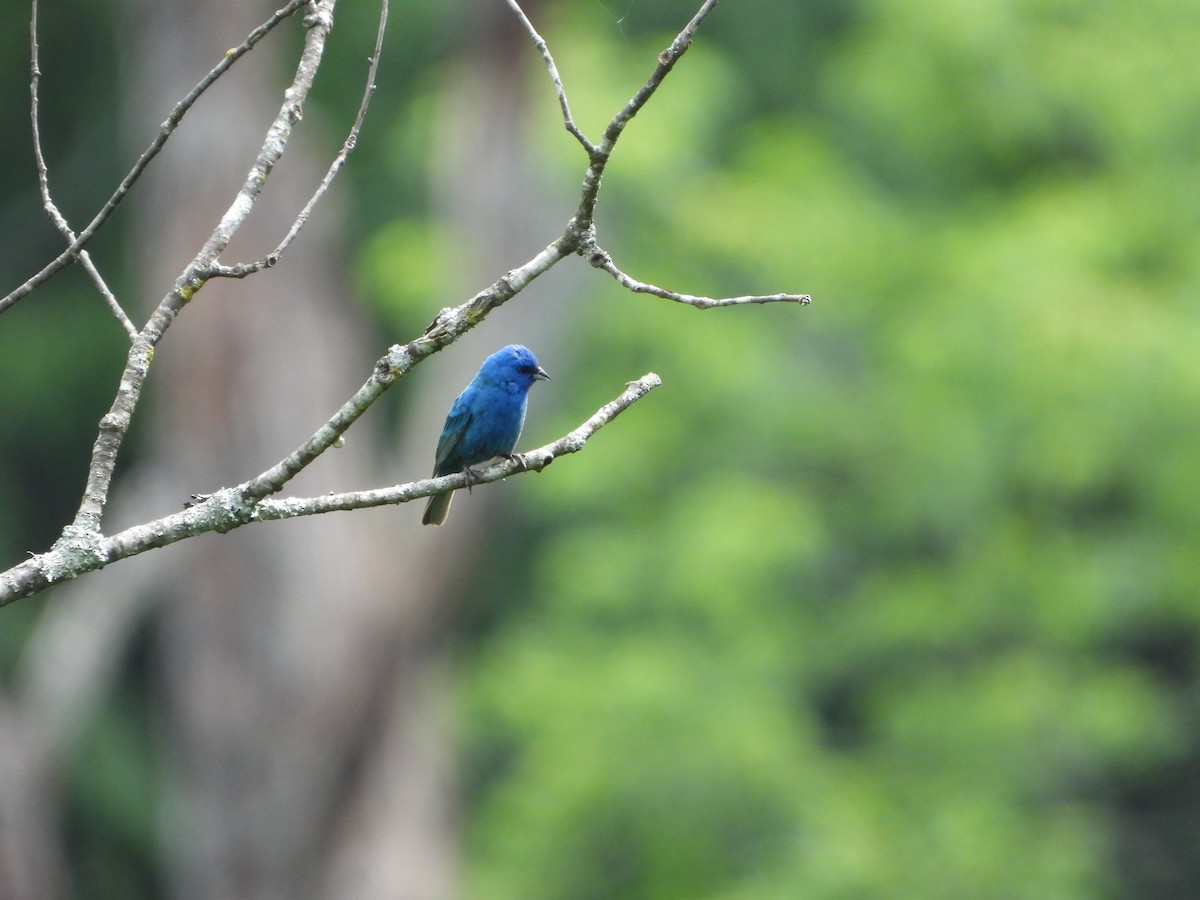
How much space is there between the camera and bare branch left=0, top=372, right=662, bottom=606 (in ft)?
8.60

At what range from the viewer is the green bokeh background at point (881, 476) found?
11578 mm

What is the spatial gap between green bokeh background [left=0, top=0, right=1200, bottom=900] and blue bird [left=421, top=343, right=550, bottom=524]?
16.3 ft

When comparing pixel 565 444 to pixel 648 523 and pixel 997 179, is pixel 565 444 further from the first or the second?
pixel 997 179

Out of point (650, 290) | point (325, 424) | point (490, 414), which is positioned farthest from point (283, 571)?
point (650, 290)

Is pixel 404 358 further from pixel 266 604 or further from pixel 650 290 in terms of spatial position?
pixel 266 604

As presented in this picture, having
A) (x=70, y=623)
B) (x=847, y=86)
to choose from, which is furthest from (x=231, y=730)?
(x=847, y=86)

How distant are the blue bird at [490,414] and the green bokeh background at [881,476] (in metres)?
4.97

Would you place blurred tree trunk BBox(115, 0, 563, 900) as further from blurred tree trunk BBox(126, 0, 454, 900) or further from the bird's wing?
the bird's wing

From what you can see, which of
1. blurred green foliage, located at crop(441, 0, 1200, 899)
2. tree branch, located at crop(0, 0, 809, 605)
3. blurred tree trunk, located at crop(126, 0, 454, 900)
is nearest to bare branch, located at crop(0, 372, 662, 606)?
tree branch, located at crop(0, 0, 809, 605)

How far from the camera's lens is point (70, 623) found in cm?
1005

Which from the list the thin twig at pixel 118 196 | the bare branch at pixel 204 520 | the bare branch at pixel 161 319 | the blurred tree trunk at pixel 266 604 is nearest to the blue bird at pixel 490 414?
the bare branch at pixel 204 520

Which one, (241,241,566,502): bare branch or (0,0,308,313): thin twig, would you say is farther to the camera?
(241,241,566,502): bare branch

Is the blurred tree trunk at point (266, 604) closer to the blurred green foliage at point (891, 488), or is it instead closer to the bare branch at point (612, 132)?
the blurred green foliage at point (891, 488)

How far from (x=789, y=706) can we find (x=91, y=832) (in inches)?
391
